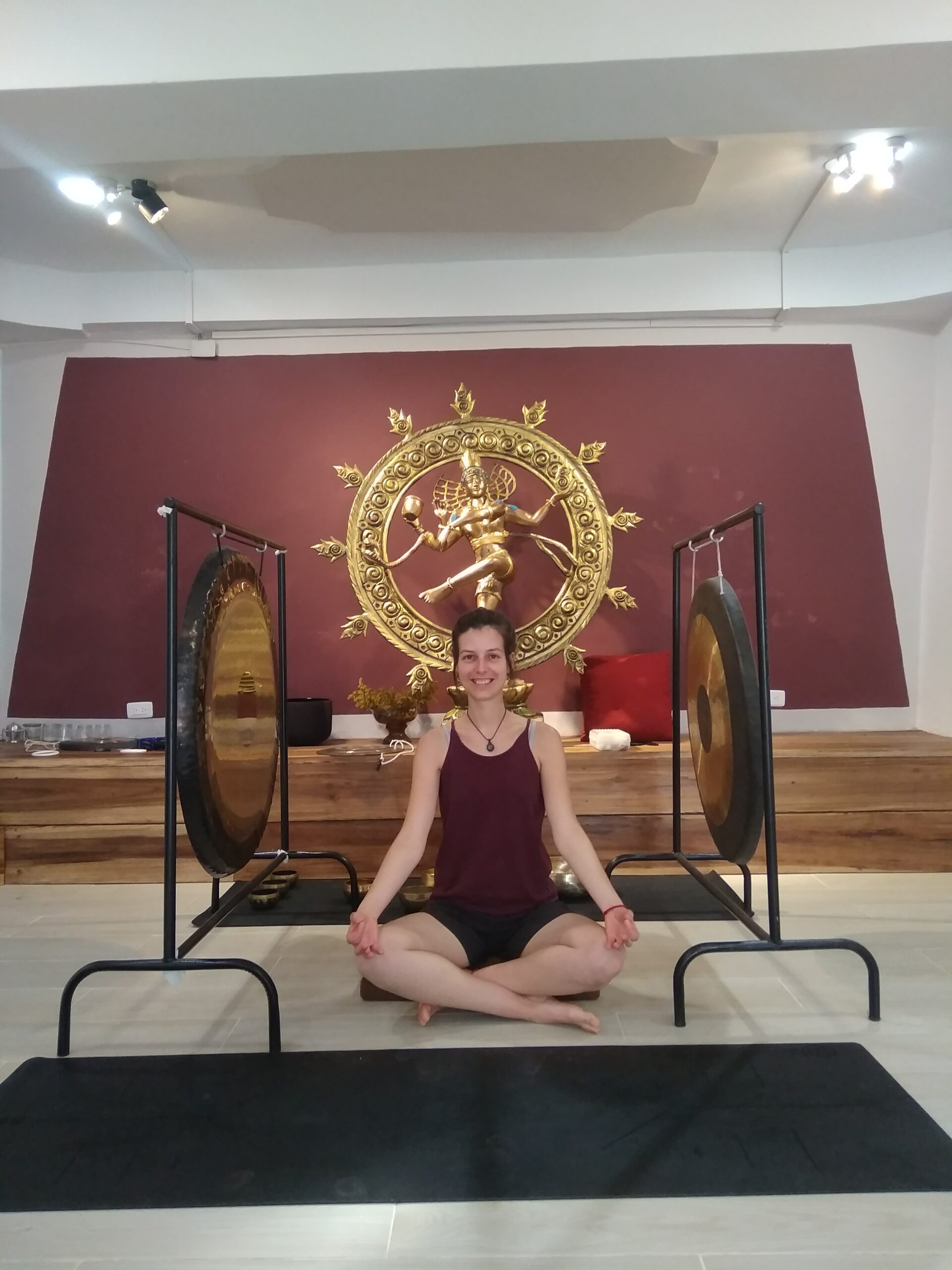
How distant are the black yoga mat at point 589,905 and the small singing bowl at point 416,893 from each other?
0.06 m

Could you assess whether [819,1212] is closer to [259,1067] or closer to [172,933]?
[259,1067]

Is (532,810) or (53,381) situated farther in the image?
(53,381)

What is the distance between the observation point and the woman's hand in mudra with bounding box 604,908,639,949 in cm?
167

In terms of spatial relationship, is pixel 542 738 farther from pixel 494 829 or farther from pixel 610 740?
pixel 610 740

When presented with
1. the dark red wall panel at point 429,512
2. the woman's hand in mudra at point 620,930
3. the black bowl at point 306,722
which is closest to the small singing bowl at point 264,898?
the black bowl at point 306,722

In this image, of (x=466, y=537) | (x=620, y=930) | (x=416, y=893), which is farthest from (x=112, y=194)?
(x=620, y=930)

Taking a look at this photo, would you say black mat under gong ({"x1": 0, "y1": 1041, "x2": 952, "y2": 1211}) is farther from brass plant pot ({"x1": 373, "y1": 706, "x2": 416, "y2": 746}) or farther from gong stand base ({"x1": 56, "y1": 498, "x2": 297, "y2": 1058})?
brass plant pot ({"x1": 373, "y1": 706, "x2": 416, "y2": 746})

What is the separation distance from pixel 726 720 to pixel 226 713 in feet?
3.97

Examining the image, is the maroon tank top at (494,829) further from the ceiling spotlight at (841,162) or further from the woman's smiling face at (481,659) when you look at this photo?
the ceiling spotlight at (841,162)

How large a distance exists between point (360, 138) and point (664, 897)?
236cm

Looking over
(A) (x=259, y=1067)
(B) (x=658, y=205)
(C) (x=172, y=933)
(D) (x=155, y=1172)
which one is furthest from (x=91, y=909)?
(B) (x=658, y=205)

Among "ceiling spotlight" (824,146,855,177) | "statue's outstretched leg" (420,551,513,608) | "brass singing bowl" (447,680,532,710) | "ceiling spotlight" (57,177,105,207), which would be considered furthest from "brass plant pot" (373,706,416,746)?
"ceiling spotlight" (824,146,855,177)

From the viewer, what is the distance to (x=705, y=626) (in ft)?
7.37

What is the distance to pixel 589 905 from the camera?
2592 mm
